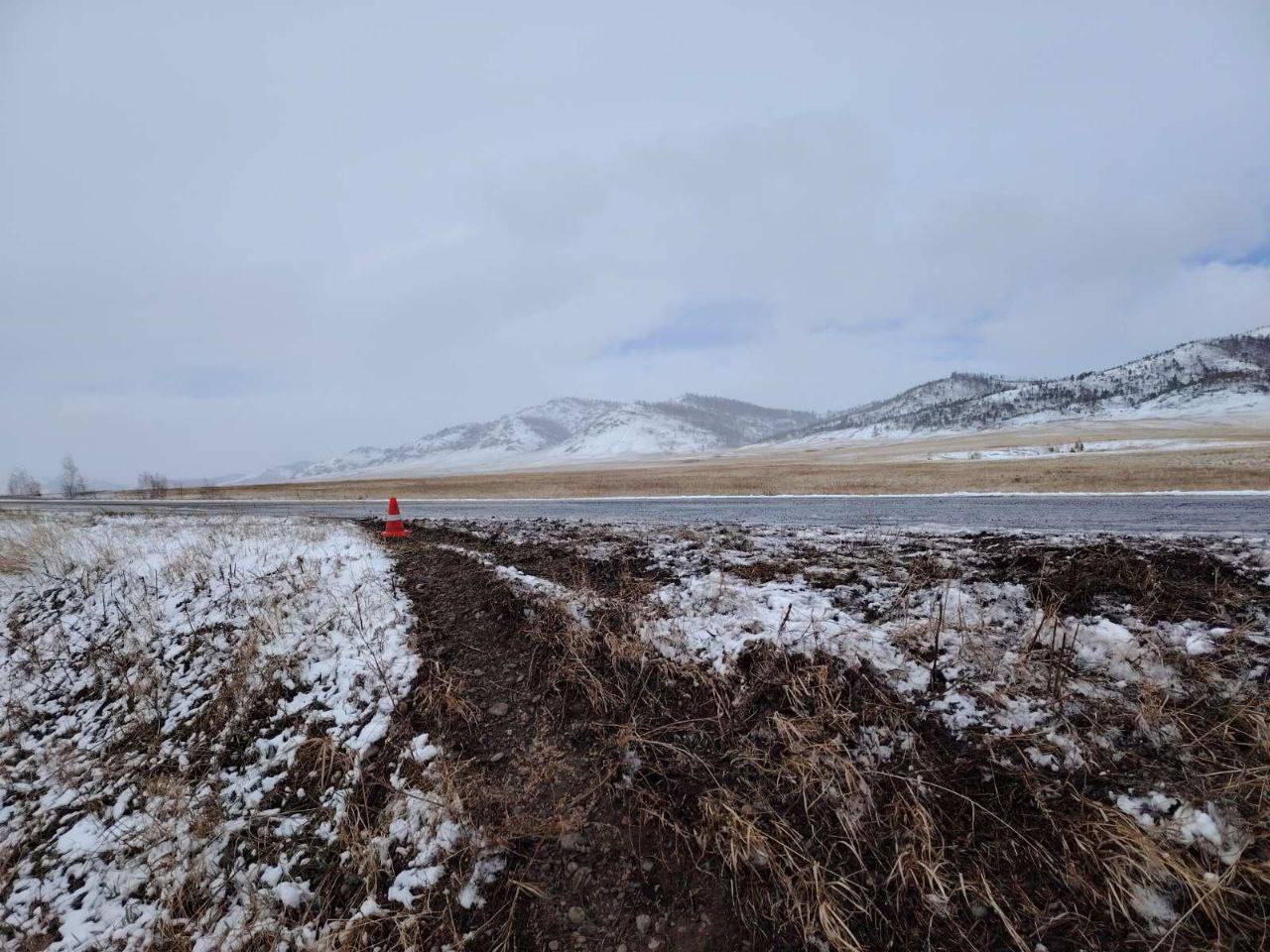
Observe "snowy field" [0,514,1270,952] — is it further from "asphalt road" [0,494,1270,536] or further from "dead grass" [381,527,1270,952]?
"asphalt road" [0,494,1270,536]

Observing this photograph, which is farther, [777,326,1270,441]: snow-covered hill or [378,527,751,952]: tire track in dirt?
[777,326,1270,441]: snow-covered hill

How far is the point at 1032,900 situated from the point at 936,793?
60 cm

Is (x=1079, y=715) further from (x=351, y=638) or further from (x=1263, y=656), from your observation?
(x=351, y=638)

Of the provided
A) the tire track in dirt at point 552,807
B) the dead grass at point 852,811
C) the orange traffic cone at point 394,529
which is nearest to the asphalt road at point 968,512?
the orange traffic cone at point 394,529

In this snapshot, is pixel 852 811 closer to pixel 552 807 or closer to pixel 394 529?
pixel 552 807

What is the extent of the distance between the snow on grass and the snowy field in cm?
3

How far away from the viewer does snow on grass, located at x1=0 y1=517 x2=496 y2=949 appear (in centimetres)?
356

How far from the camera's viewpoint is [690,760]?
147 inches

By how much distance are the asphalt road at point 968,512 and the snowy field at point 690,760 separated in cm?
465

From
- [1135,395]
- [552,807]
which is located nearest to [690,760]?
[552,807]

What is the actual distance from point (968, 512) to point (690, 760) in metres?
13.0

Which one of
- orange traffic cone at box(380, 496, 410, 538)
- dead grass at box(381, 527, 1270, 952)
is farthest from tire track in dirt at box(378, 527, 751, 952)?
orange traffic cone at box(380, 496, 410, 538)

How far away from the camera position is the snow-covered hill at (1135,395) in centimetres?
13950

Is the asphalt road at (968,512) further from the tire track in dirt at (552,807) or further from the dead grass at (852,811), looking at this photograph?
the tire track in dirt at (552,807)
